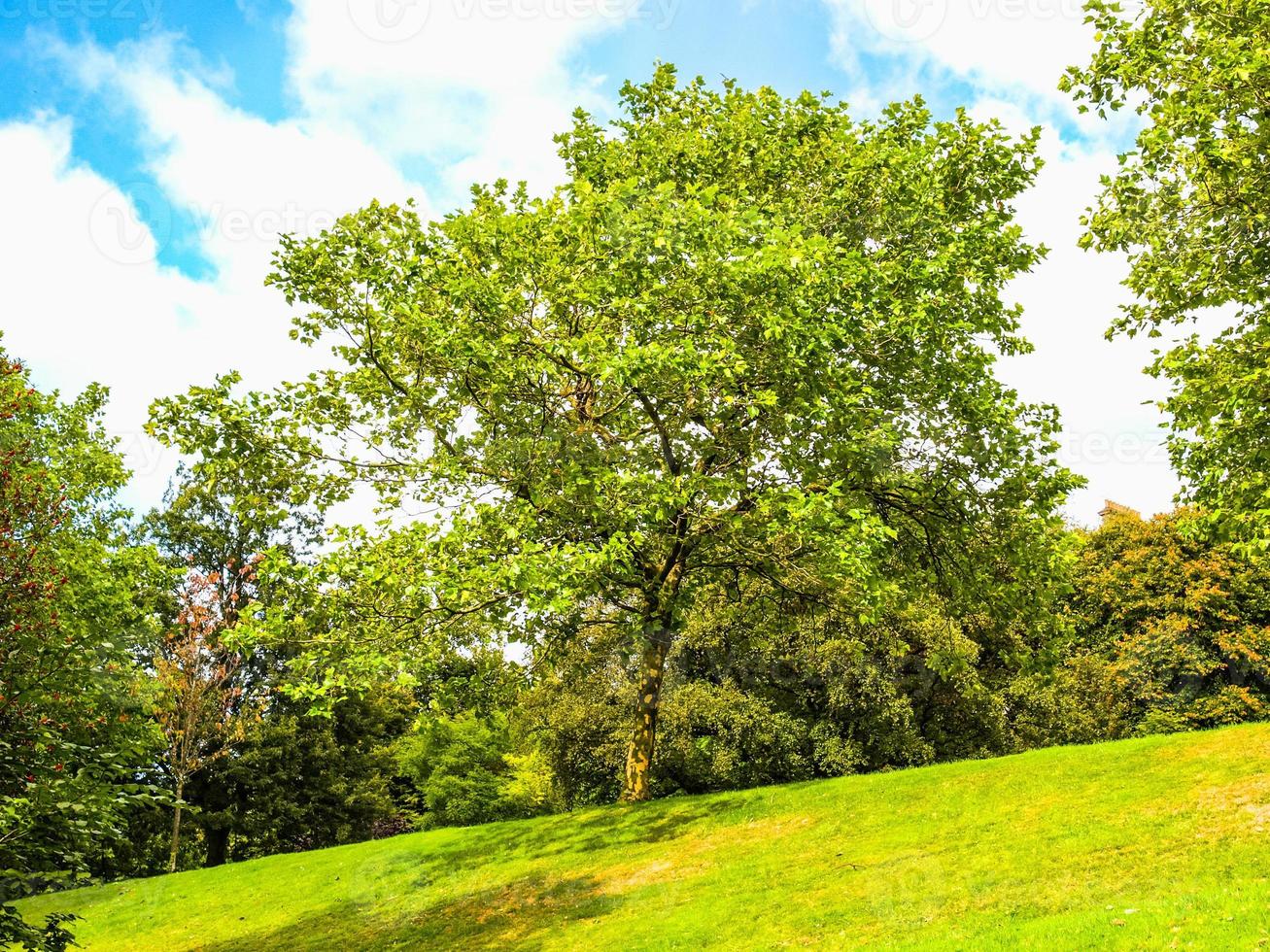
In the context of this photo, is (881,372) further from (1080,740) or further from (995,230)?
(1080,740)

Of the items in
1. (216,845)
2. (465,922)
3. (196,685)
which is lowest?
(216,845)

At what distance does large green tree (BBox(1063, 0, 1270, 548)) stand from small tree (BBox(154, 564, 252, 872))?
28.1 m

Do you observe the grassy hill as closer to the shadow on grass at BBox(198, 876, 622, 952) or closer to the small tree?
the shadow on grass at BBox(198, 876, 622, 952)

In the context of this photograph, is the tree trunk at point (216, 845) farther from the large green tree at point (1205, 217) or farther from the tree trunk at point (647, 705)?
the large green tree at point (1205, 217)

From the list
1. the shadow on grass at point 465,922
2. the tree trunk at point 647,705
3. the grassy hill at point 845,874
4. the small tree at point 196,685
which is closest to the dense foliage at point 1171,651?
the grassy hill at point 845,874

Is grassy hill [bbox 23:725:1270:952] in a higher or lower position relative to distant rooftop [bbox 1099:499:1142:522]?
lower

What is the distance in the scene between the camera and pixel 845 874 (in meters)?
13.3

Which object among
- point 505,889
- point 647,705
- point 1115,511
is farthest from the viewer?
point 1115,511

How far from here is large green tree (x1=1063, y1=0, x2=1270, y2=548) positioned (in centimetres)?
1316

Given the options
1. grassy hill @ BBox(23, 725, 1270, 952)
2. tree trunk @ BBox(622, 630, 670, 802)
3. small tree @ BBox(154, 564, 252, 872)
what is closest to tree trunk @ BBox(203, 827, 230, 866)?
small tree @ BBox(154, 564, 252, 872)

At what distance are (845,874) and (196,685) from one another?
2693 centimetres

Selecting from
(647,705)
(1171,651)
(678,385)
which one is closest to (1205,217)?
(678,385)

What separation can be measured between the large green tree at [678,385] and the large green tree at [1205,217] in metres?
2.26

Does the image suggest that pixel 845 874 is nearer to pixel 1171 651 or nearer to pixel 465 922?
pixel 465 922
